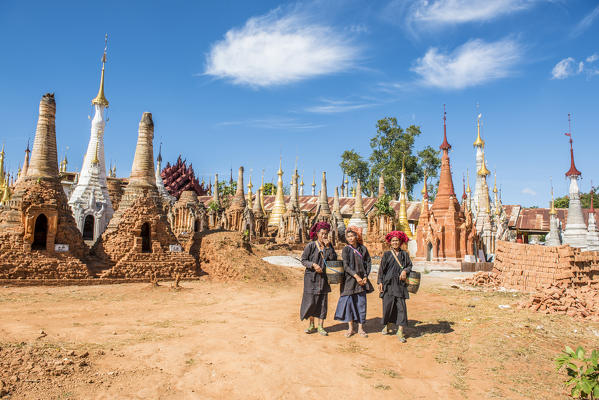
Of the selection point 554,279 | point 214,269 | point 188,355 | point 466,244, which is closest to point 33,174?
point 214,269

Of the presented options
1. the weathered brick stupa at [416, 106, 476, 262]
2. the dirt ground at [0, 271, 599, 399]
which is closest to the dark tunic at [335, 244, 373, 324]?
the dirt ground at [0, 271, 599, 399]

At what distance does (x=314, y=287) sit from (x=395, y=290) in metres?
1.23

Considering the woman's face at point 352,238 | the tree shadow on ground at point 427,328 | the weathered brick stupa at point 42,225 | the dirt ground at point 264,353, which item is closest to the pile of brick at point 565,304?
the dirt ground at point 264,353

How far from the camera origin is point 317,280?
6.25 m

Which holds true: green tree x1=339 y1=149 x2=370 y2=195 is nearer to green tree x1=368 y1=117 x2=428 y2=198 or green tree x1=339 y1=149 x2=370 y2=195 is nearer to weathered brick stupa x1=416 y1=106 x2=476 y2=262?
green tree x1=368 y1=117 x2=428 y2=198

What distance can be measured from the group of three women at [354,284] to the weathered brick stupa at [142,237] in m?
8.04

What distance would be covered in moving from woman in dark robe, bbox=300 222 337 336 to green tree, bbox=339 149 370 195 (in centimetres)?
4611

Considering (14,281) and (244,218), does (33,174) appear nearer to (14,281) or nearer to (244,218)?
(14,281)

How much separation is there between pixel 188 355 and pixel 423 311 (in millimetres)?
5080

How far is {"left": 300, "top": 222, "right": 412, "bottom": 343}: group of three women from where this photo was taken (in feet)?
20.1

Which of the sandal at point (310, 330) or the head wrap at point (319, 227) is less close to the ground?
the head wrap at point (319, 227)

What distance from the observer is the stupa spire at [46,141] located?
13000 millimetres

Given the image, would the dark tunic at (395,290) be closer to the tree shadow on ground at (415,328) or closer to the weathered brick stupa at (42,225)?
the tree shadow on ground at (415,328)

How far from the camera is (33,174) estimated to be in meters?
12.7
